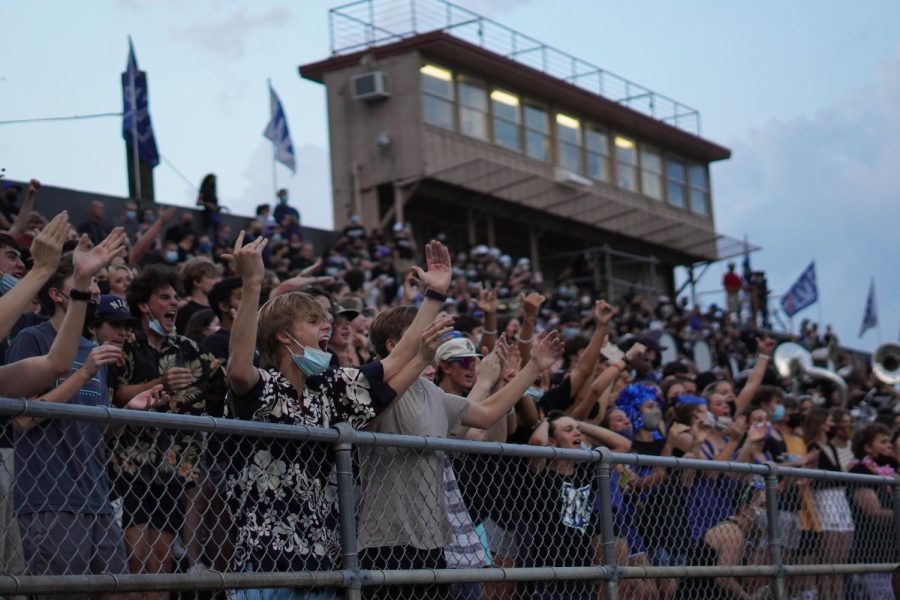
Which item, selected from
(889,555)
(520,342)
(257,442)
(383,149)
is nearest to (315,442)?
(257,442)

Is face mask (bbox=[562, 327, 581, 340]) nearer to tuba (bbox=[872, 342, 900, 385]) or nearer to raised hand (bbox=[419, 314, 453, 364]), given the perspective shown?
tuba (bbox=[872, 342, 900, 385])

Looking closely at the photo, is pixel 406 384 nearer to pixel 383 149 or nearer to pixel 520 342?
pixel 520 342

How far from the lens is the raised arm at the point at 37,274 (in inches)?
196

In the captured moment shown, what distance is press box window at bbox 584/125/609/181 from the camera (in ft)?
129

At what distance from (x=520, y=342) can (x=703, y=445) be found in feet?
7.27

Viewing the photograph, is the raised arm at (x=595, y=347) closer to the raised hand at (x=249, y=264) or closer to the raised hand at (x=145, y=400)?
the raised hand at (x=145, y=400)

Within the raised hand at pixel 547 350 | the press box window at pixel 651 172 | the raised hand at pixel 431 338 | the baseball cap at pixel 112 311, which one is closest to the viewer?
the raised hand at pixel 431 338

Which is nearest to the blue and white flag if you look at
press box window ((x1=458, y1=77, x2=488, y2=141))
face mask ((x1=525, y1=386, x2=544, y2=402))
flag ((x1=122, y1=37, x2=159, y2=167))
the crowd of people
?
press box window ((x1=458, y1=77, x2=488, y2=141))

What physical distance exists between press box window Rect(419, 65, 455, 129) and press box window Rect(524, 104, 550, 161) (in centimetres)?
317

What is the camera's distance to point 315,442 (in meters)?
5.19

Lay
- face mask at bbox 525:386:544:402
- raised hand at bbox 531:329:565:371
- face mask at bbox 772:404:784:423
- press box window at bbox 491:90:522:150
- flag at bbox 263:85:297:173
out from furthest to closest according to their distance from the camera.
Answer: press box window at bbox 491:90:522:150
flag at bbox 263:85:297:173
face mask at bbox 772:404:784:423
face mask at bbox 525:386:544:402
raised hand at bbox 531:329:565:371

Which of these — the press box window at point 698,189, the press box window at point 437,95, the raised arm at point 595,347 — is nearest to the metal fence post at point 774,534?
the raised arm at point 595,347

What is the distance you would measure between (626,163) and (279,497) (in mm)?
36418

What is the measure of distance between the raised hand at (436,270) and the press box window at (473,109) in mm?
28191
